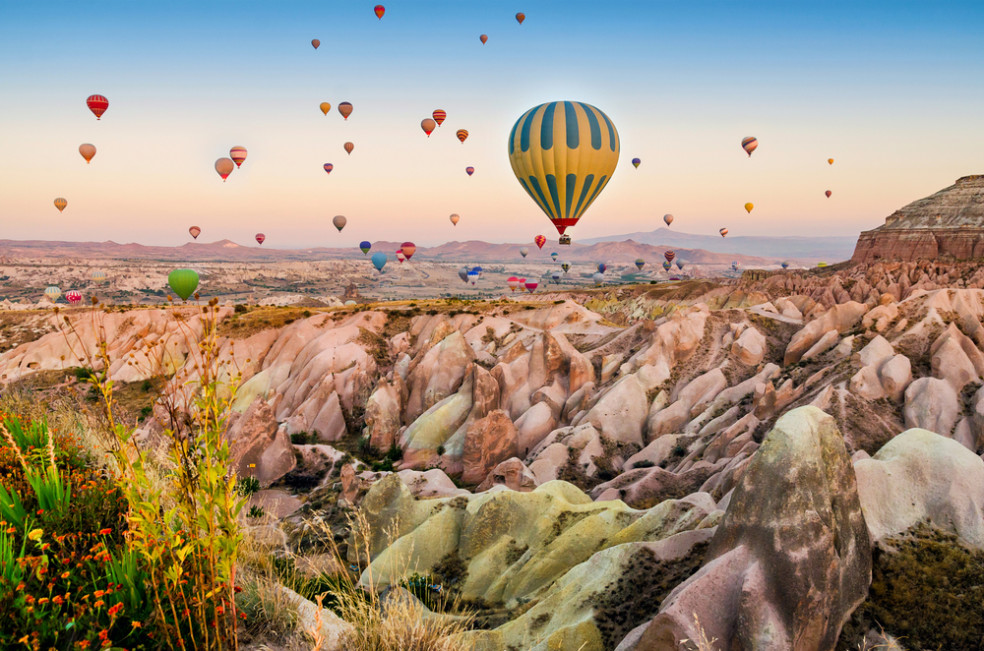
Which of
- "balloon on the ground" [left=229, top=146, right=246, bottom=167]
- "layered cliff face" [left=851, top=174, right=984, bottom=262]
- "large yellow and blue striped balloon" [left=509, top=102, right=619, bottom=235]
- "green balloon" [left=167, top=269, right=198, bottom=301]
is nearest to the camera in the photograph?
"large yellow and blue striped balloon" [left=509, top=102, right=619, bottom=235]

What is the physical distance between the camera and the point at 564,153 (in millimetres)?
43969

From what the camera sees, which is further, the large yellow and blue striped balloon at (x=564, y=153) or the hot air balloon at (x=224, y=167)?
the hot air balloon at (x=224, y=167)

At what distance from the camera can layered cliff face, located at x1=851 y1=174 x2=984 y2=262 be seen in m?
96.9

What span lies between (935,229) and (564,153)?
300ft

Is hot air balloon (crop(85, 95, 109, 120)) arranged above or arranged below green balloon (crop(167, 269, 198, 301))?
above

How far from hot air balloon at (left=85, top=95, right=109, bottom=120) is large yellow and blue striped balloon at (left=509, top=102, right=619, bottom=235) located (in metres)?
48.6

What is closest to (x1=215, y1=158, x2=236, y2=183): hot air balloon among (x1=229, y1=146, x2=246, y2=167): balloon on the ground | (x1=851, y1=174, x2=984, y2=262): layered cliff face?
(x1=229, y1=146, x2=246, y2=167): balloon on the ground

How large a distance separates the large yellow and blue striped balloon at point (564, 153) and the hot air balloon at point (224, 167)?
48069 mm

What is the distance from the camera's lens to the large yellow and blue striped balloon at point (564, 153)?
144ft

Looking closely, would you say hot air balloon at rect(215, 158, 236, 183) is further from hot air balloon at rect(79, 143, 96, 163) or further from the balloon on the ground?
hot air balloon at rect(79, 143, 96, 163)

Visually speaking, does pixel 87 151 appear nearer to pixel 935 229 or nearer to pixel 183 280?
pixel 183 280

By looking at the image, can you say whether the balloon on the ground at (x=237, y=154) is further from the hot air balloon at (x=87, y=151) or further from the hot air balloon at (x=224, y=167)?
the hot air balloon at (x=87, y=151)

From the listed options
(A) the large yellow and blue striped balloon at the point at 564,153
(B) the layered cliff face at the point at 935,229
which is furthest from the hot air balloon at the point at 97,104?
(B) the layered cliff face at the point at 935,229

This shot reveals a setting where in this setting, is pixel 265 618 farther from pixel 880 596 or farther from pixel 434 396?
pixel 434 396
